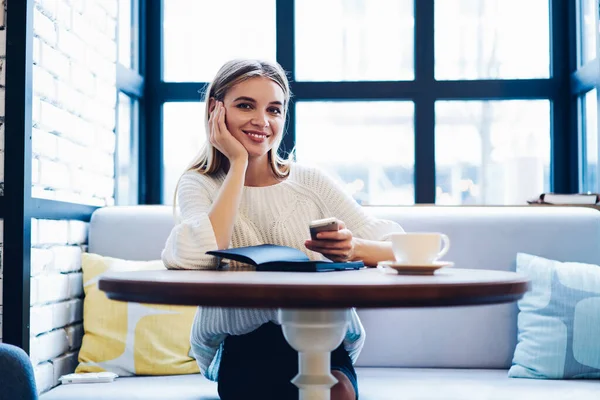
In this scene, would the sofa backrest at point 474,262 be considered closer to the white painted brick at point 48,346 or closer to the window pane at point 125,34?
the white painted brick at point 48,346

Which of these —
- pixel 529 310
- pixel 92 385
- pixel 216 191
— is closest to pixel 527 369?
pixel 529 310

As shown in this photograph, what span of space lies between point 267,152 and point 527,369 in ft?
3.30

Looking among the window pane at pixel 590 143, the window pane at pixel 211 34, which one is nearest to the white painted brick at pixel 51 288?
the window pane at pixel 211 34

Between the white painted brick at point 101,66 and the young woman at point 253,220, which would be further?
the white painted brick at point 101,66

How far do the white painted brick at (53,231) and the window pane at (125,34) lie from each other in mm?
936

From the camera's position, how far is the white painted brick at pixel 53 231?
2.05 meters

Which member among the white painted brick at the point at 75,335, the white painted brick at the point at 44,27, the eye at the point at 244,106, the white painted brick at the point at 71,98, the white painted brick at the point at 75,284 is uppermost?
the white painted brick at the point at 44,27

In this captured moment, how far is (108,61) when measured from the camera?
106 inches

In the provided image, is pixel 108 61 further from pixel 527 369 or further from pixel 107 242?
pixel 527 369

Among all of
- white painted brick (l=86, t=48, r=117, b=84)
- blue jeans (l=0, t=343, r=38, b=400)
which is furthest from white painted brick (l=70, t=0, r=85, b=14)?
blue jeans (l=0, t=343, r=38, b=400)

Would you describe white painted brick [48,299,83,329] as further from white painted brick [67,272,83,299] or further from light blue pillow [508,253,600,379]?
light blue pillow [508,253,600,379]

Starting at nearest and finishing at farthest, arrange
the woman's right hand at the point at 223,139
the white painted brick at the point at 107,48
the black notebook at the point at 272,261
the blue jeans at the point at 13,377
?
the blue jeans at the point at 13,377, the black notebook at the point at 272,261, the woman's right hand at the point at 223,139, the white painted brick at the point at 107,48

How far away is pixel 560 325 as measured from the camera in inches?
82.8

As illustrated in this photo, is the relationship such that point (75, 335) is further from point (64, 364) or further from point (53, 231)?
point (53, 231)
